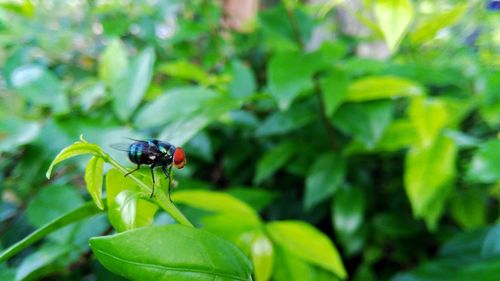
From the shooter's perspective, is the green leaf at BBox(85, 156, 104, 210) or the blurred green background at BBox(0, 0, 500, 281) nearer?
the green leaf at BBox(85, 156, 104, 210)

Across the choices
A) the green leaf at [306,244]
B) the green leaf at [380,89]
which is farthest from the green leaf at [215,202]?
the green leaf at [380,89]

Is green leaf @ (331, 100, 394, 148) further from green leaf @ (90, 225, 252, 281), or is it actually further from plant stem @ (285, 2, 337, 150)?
green leaf @ (90, 225, 252, 281)

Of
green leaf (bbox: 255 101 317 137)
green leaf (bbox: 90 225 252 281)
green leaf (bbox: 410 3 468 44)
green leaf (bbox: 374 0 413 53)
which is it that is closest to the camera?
green leaf (bbox: 90 225 252 281)

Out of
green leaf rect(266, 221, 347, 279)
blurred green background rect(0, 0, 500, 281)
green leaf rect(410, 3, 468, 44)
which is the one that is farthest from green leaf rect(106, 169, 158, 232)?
green leaf rect(410, 3, 468, 44)

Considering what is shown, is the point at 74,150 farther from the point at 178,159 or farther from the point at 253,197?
the point at 253,197

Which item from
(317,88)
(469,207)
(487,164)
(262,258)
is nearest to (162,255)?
(262,258)

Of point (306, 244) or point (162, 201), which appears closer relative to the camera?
point (162, 201)
